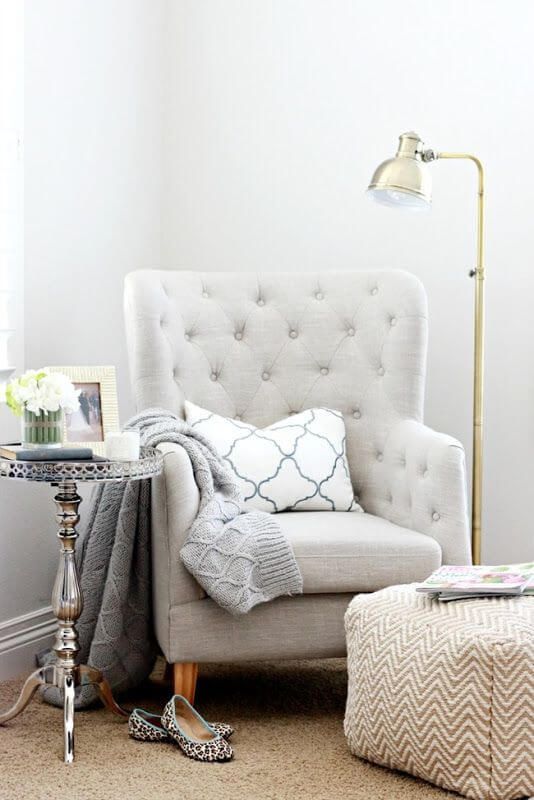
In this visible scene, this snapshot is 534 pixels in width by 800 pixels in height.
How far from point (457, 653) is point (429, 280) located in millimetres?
1505

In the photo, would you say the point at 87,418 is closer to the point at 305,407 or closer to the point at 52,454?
the point at 52,454

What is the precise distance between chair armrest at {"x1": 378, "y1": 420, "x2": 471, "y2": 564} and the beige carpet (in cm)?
45

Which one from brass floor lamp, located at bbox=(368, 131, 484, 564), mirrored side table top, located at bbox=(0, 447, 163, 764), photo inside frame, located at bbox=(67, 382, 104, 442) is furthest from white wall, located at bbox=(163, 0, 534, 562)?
mirrored side table top, located at bbox=(0, 447, 163, 764)

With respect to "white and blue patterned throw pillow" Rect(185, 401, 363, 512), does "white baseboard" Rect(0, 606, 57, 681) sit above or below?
below

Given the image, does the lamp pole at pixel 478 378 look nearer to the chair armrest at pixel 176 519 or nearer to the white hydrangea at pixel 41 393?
the chair armrest at pixel 176 519

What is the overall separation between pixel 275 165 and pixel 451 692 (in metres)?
1.91

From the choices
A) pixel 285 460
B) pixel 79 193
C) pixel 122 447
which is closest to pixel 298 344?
pixel 285 460

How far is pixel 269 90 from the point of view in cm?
323

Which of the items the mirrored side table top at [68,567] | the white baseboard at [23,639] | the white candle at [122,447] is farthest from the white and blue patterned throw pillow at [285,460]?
the white baseboard at [23,639]

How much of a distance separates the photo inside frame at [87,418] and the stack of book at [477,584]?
2.61 ft

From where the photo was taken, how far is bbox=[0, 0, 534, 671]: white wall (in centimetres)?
275

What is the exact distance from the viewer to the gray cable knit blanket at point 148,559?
6.97 feet

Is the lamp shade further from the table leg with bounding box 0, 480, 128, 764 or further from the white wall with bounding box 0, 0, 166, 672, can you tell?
the table leg with bounding box 0, 480, 128, 764

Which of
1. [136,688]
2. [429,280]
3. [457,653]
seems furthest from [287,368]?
[457,653]
